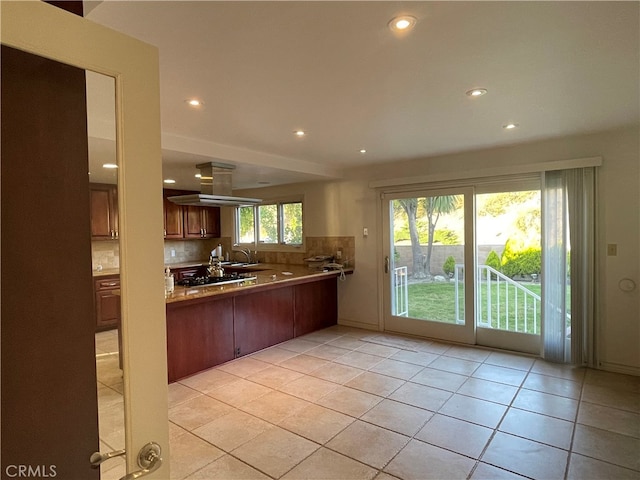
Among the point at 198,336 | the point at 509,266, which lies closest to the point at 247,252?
the point at 198,336

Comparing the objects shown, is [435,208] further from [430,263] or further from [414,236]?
[430,263]

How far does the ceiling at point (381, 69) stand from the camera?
60.6 inches

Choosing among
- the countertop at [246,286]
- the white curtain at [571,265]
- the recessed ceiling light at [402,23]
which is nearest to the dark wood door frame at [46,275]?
the recessed ceiling light at [402,23]

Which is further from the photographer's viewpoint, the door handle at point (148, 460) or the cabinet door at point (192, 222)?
the cabinet door at point (192, 222)

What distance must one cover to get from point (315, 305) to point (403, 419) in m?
2.68

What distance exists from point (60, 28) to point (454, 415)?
3.12m

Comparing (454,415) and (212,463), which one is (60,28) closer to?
(212,463)

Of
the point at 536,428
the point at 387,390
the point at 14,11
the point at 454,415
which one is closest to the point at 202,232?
the point at 387,390

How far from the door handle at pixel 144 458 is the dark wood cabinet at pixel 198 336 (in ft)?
8.24

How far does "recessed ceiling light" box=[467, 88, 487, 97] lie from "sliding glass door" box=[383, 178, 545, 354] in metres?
2.01

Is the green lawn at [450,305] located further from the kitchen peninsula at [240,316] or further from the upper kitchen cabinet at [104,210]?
the upper kitchen cabinet at [104,210]

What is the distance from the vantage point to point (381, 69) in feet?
6.75

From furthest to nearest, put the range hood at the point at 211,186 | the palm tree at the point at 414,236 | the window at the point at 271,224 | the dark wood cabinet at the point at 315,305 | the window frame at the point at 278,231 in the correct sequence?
the window at the point at 271,224 < the window frame at the point at 278,231 < the dark wood cabinet at the point at 315,305 < the palm tree at the point at 414,236 < the range hood at the point at 211,186

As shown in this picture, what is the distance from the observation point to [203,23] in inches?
62.8
